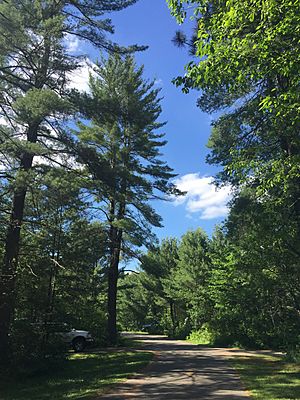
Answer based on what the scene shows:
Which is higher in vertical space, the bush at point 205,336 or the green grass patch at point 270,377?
the bush at point 205,336

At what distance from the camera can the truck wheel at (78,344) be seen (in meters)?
19.8

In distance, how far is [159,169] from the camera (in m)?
24.2

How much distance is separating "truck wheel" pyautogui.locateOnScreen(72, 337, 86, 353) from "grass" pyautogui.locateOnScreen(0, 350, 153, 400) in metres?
4.34

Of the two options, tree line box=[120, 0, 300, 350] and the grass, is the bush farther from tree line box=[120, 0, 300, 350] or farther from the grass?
the grass

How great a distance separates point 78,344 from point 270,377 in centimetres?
1197

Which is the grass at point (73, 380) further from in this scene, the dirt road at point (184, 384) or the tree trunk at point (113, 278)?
the tree trunk at point (113, 278)

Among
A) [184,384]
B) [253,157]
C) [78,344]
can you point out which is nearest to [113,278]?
[78,344]

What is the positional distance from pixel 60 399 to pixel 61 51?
36.5ft

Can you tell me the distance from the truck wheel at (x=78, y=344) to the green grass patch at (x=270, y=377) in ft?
27.5

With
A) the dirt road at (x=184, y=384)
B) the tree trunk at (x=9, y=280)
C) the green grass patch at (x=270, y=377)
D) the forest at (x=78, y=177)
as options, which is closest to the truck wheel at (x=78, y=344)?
the forest at (x=78, y=177)

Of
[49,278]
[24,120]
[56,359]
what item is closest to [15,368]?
[56,359]

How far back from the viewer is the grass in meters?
9.18

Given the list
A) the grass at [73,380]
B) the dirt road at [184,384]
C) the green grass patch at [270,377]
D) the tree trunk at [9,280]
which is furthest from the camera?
the tree trunk at [9,280]

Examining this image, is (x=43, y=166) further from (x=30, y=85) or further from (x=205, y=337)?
(x=205, y=337)
